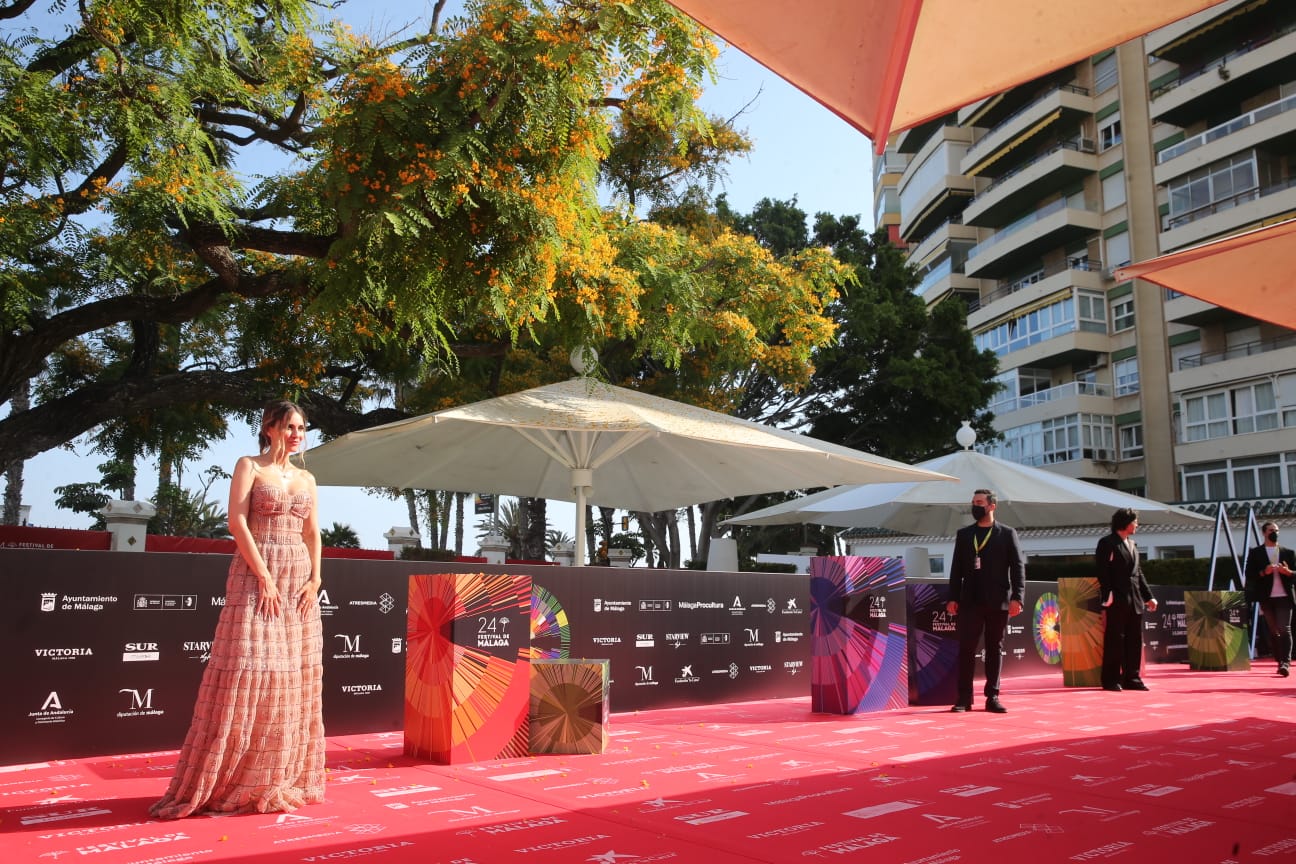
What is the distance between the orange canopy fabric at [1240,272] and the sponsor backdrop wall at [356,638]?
4.43m

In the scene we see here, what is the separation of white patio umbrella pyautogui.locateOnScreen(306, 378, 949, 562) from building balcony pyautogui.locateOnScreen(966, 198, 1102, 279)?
37040 millimetres

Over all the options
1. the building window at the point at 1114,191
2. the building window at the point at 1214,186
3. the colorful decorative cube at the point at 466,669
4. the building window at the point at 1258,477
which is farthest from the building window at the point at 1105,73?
the colorful decorative cube at the point at 466,669

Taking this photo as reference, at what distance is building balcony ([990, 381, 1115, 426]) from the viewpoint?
43.1 meters

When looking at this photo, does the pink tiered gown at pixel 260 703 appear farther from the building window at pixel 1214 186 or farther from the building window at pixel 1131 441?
the building window at pixel 1131 441

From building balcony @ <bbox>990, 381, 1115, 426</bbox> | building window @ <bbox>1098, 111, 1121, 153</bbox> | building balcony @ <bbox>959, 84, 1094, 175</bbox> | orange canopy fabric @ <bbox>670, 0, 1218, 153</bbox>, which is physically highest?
building balcony @ <bbox>959, 84, 1094, 175</bbox>

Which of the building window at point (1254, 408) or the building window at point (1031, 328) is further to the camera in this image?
the building window at point (1031, 328)

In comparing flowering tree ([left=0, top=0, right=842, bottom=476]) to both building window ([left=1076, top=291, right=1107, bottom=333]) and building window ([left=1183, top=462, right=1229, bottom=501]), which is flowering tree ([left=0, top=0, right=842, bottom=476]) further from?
building window ([left=1076, top=291, right=1107, bottom=333])

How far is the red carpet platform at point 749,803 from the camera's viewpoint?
13.6 ft

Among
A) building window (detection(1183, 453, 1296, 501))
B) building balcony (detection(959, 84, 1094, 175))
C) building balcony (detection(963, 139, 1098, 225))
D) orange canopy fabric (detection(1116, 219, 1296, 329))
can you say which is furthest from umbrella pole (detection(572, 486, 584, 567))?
building balcony (detection(959, 84, 1094, 175))

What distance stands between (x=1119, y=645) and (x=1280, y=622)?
3726 millimetres

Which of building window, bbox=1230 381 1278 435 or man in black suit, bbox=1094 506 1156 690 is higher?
building window, bbox=1230 381 1278 435

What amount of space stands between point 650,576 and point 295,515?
4.61 meters

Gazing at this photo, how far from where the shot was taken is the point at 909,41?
9.89ft

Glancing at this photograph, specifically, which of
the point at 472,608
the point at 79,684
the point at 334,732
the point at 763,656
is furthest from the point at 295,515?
the point at 763,656
